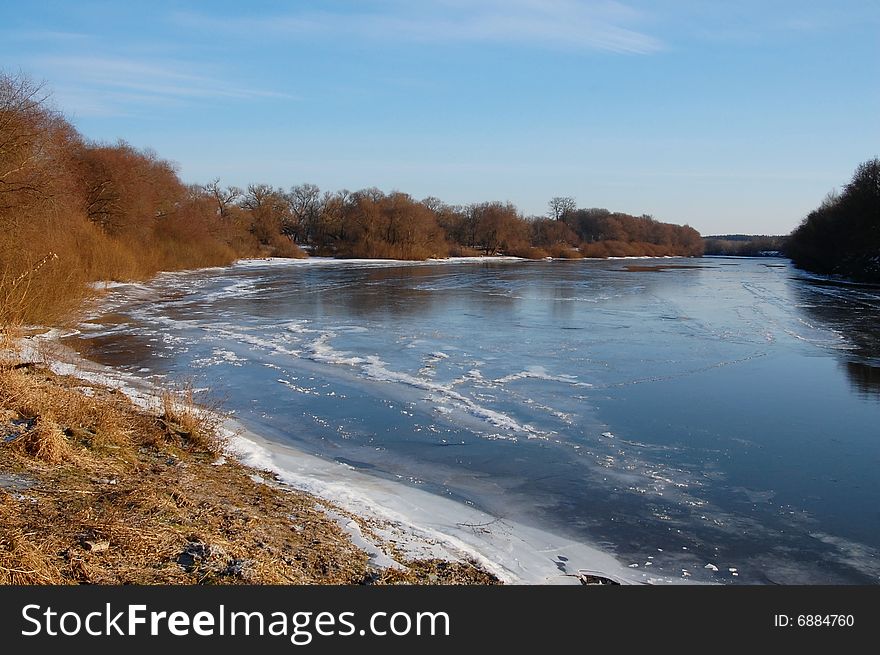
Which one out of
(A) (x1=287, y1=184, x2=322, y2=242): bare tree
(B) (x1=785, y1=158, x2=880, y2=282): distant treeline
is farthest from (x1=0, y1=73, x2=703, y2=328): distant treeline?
(B) (x1=785, y1=158, x2=880, y2=282): distant treeline

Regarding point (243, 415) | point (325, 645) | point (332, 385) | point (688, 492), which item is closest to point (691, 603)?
point (325, 645)

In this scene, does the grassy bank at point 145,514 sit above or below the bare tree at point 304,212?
below

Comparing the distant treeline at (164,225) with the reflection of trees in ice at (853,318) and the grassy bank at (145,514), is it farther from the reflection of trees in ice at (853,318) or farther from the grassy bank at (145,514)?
the reflection of trees in ice at (853,318)

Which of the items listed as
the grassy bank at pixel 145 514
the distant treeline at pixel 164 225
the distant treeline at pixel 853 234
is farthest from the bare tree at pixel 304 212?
the grassy bank at pixel 145 514

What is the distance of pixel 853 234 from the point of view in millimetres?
45250

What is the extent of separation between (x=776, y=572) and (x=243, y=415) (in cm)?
681

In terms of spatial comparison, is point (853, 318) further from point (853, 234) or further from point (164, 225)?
point (164, 225)

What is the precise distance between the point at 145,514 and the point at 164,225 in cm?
4818

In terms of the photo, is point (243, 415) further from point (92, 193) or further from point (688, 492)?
point (92, 193)

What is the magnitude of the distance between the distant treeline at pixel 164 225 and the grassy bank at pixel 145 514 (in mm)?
2723

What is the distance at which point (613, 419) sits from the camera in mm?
9609

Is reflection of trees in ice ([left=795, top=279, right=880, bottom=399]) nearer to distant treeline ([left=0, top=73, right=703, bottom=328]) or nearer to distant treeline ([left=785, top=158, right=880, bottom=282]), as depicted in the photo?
distant treeline ([left=785, top=158, right=880, bottom=282])

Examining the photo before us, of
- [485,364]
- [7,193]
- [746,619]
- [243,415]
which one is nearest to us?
[746,619]

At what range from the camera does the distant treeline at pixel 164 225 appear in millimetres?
16875
